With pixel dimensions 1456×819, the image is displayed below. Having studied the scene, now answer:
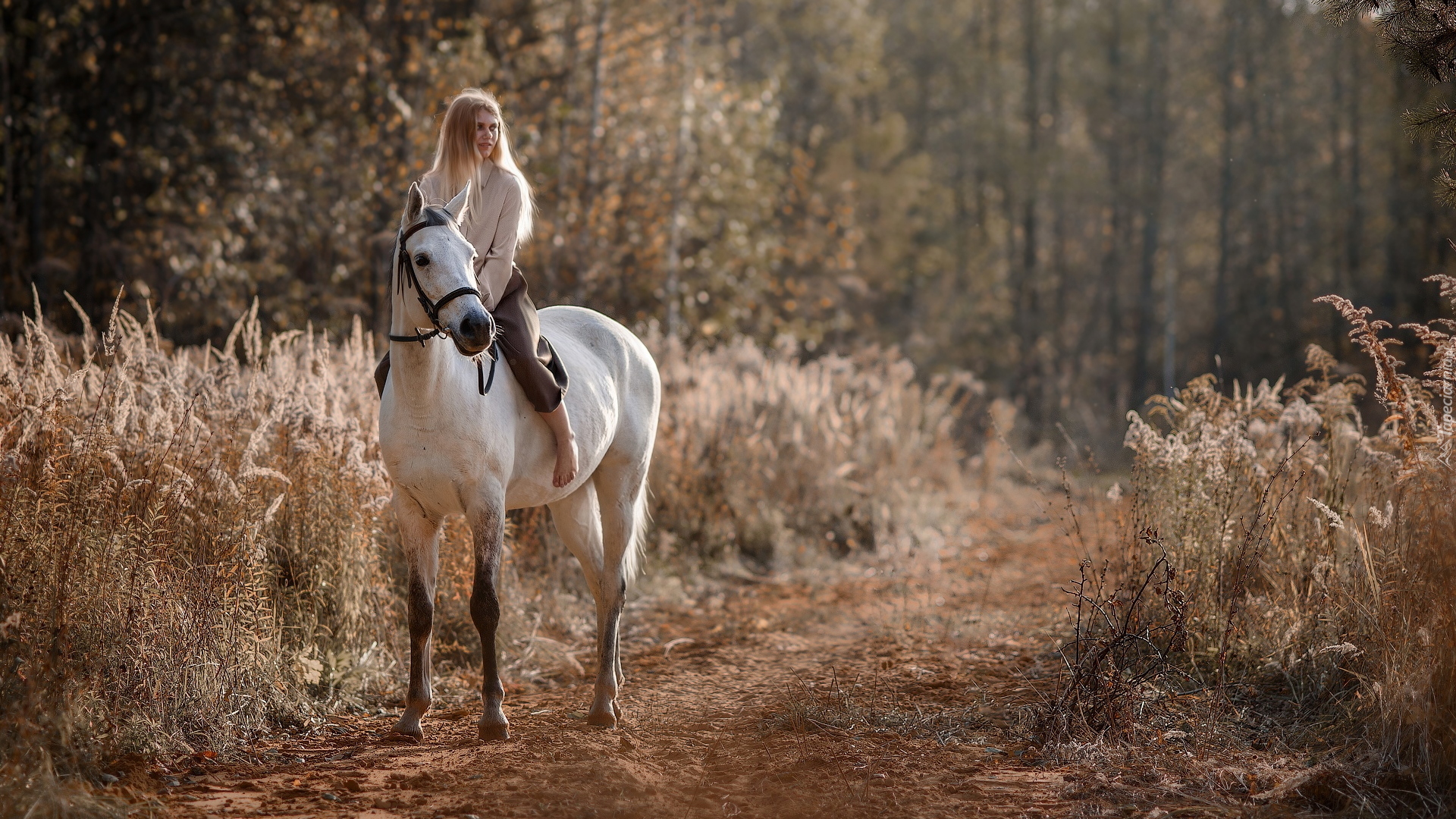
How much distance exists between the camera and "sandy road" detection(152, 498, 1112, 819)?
3.79 m

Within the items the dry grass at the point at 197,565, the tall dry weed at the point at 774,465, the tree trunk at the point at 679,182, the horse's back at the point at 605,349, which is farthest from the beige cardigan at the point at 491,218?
the tree trunk at the point at 679,182

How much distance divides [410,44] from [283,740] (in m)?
11.7

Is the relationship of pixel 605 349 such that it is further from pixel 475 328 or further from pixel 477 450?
pixel 475 328

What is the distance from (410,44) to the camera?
45.7ft

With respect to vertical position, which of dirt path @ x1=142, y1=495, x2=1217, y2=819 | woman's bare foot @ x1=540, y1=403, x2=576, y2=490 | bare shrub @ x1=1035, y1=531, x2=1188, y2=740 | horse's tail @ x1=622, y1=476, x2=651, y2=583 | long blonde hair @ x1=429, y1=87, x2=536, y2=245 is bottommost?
dirt path @ x1=142, y1=495, x2=1217, y2=819

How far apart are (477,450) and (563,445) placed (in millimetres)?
480

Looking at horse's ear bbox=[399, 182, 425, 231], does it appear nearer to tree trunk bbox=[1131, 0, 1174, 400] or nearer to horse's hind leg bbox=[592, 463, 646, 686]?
horse's hind leg bbox=[592, 463, 646, 686]

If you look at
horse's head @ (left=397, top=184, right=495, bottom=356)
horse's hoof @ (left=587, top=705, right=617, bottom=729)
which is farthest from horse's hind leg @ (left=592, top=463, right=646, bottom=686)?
horse's head @ (left=397, top=184, right=495, bottom=356)

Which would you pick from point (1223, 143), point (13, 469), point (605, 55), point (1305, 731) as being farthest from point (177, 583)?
point (1223, 143)

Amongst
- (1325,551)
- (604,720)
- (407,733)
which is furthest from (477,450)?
(1325,551)

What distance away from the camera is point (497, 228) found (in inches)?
189

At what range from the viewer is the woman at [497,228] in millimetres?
4707

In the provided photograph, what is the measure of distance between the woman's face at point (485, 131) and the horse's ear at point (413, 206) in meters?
0.58

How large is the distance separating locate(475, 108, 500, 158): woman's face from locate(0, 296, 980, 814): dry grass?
167cm
